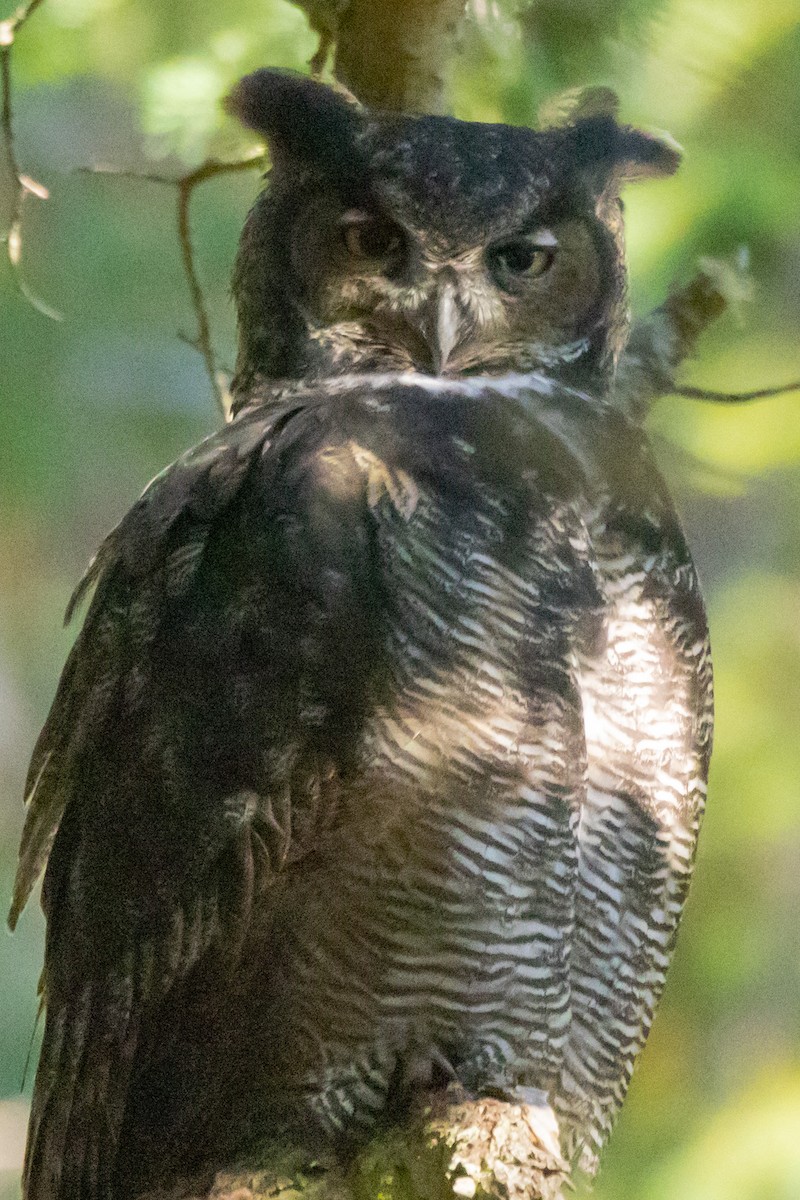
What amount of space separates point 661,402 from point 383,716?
0.41m

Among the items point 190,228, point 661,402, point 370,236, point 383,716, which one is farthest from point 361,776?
point 190,228

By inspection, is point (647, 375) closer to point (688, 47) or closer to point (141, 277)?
point (688, 47)

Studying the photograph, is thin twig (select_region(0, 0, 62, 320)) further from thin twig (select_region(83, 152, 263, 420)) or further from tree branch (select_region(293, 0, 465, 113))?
tree branch (select_region(293, 0, 465, 113))

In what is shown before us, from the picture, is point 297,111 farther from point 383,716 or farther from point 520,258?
point 383,716

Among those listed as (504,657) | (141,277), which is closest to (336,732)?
(504,657)

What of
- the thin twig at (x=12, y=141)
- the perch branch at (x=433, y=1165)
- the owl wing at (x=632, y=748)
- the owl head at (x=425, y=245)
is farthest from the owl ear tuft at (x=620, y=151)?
the perch branch at (x=433, y=1165)

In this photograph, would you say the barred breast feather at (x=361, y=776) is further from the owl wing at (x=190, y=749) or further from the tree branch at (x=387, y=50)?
the tree branch at (x=387, y=50)

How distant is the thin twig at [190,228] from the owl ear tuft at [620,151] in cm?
41

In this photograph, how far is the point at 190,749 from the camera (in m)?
1.33

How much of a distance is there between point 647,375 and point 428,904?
2.00ft

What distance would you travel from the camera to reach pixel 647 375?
4.80 feet

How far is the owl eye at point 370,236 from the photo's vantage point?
1.44 meters

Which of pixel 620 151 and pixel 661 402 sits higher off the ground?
pixel 620 151

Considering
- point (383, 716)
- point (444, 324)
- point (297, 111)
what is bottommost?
point (383, 716)
